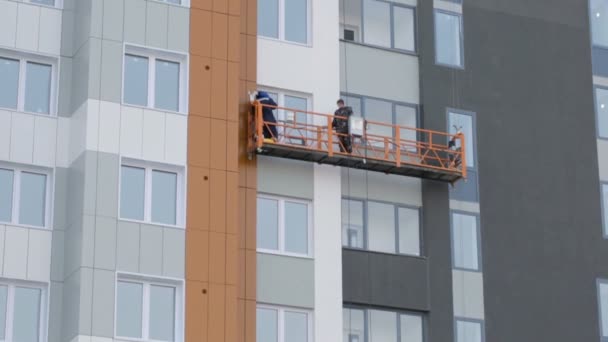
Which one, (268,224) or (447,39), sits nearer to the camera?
(268,224)

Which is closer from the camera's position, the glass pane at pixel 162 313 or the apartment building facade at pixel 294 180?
the glass pane at pixel 162 313

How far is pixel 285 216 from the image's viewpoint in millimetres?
51406

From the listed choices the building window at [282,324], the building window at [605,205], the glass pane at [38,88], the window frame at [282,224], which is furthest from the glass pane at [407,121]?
the glass pane at [38,88]

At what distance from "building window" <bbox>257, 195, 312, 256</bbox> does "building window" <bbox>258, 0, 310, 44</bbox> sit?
5.62m

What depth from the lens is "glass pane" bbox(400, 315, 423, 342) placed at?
52.2 metres

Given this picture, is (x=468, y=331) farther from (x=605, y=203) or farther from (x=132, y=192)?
(x=132, y=192)

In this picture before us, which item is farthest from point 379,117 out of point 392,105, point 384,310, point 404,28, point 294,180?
point 384,310

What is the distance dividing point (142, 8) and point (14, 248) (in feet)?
27.4

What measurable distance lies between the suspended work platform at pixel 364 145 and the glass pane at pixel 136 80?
3691mm

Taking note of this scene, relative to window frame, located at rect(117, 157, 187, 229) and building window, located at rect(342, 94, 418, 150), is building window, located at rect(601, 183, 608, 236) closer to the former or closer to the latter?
building window, located at rect(342, 94, 418, 150)

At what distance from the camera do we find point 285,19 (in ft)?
176

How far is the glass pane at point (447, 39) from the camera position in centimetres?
5594

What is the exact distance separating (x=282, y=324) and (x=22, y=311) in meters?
8.02

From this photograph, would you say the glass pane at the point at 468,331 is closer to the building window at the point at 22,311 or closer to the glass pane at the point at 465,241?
the glass pane at the point at 465,241
